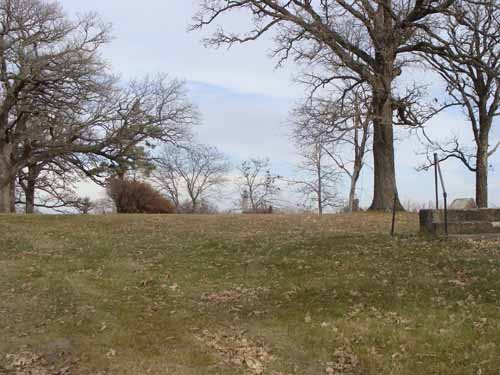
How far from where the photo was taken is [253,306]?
23.4ft

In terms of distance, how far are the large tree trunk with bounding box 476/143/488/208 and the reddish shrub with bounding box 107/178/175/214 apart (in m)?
13.4

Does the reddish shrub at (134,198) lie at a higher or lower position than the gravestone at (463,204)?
higher

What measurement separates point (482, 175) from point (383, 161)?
7847 mm

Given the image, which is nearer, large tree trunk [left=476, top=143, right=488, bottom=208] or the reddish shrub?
the reddish shrub

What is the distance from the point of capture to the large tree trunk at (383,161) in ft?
58.5

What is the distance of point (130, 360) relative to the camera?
564 cm

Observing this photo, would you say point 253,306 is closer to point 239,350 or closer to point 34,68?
point 239,350

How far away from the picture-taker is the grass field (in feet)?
18.1

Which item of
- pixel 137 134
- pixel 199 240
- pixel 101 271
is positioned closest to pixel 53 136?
pixel 137 134

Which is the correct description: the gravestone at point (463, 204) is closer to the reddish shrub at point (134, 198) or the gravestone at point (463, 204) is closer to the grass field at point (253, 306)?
the grass field at point (253, 306)

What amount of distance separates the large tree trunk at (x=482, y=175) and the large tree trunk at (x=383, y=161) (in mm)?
7085

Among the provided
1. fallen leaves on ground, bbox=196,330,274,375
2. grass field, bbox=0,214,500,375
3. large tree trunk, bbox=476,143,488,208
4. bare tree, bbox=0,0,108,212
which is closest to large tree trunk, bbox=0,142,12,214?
bare tree, bbox=0,0,108,212

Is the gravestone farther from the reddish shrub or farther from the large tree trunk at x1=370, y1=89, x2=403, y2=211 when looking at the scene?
the reddish shrub

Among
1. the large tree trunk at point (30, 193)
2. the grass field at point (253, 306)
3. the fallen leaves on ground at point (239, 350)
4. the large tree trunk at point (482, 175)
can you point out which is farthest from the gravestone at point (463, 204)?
the large tree trunk at point (30, 193)
